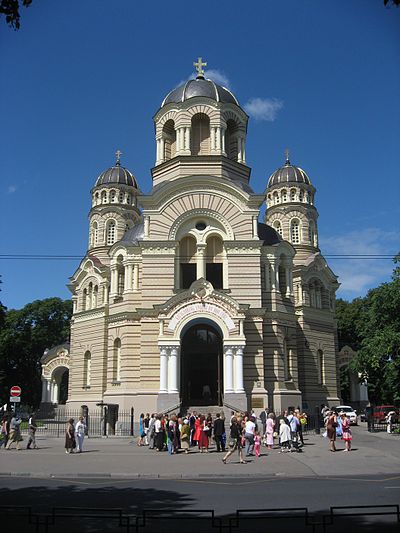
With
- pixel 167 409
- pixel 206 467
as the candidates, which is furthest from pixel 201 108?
pixel 206 467

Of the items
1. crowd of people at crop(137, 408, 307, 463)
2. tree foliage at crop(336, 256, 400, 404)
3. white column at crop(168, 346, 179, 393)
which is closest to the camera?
crowd of people at crop(137, 408, 307, 463)

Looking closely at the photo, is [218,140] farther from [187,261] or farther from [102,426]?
[102,426]

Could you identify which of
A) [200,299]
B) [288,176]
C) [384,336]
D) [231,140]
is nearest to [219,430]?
[200,299]

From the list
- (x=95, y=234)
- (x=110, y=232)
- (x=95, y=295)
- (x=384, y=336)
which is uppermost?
(x=110, y=232)

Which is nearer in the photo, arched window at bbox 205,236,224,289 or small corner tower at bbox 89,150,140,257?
arched window at bbox 205,236,224,289

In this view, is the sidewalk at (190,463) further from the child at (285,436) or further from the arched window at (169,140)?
the arched window at (169,140)

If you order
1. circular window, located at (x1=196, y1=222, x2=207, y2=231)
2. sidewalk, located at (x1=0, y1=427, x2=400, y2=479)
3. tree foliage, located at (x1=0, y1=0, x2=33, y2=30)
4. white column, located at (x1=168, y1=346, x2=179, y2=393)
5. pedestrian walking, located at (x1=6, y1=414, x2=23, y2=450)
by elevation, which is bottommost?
→ sidewalk, located at (x1=0, y1=427, x2=400, y2=479)

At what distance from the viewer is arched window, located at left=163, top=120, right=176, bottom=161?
41.9 metres

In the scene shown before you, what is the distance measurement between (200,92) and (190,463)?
95.2 feet

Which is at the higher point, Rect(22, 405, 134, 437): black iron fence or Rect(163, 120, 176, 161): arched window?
Rect(163, 120, 176, 161): arched window

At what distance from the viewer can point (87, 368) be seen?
42125mm

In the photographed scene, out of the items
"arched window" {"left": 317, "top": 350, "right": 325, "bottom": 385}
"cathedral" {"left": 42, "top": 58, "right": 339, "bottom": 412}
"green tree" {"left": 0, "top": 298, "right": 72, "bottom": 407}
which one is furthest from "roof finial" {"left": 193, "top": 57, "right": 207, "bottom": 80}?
"green tree" {"left": 0, "top": 298, "right": 72, "bottom": 407}

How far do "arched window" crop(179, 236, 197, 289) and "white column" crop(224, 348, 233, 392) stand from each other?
6.31 m

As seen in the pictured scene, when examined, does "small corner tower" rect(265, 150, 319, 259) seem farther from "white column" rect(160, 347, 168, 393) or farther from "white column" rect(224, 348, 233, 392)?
"white column" rect(160, 347, 168, 393)
